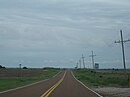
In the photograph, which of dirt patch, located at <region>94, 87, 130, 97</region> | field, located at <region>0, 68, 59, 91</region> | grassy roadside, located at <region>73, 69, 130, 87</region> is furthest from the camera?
grassy roadside, located at <region>73, 69, 130, 87</region>

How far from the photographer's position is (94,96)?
22.4 m

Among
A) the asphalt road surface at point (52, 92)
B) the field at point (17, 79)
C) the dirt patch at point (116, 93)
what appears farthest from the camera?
the field at point (17, 79)

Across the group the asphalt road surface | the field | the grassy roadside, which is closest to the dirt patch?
the asphalt road surface

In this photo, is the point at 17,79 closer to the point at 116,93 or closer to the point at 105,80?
the point at 105,80

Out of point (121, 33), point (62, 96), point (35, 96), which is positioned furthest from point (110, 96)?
point (121, 33)

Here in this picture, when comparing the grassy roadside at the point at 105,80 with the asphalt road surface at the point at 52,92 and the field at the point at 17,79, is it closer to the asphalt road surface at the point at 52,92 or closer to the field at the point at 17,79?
the asphalt road surface at the point at 52,92

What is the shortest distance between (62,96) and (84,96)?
1513 mm

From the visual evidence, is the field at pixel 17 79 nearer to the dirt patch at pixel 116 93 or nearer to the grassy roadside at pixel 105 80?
the grassy roadside at pixel 105 80

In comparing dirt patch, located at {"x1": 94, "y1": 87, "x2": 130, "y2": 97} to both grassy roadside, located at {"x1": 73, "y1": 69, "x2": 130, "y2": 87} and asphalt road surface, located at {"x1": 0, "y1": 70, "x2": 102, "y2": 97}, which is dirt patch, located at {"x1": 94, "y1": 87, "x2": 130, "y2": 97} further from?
grassy roadside, located at {"x1": 73, "y1": 69, "x2": 130, "y2": 87}

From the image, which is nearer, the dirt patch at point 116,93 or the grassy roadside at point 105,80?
the dirt patch at point 116,93

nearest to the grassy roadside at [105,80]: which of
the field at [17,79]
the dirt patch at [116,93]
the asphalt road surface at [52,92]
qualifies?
the asphalt road surface at [52,92]

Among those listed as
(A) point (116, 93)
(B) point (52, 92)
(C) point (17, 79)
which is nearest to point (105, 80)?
(C) point (17, 79)

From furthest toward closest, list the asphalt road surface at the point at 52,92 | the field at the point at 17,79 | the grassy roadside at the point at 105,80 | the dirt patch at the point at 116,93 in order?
the grassy roadside at the point at 105,80
the field at the point at 17,79
the dirt patch at the point at 116,93
the asphalt road surface at the point at 52,92

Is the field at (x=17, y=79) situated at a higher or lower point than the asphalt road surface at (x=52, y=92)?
higher
